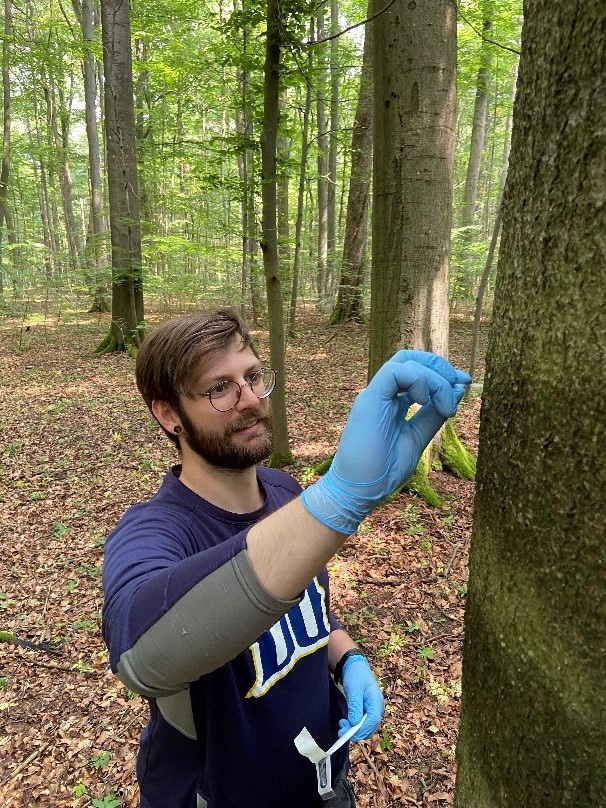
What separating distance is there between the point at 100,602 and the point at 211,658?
3620mm

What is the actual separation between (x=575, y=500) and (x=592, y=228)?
1.07ft

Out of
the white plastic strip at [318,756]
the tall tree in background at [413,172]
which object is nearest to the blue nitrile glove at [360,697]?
the white plastic strip at [318,756]

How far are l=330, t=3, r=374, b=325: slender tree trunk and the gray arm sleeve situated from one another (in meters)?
10.9

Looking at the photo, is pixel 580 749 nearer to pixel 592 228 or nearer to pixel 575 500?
pixel 575 500

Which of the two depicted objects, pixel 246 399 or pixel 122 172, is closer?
pixel 246 399

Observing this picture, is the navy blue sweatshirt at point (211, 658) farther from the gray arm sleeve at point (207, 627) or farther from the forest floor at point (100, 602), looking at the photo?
the forest floor at point (100, 602)

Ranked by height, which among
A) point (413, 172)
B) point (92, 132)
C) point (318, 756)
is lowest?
point (318, 756)

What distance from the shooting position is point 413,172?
12.5 ft

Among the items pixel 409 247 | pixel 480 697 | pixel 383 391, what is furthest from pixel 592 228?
pixel 409 247

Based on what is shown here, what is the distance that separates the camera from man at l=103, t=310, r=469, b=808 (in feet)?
2.70

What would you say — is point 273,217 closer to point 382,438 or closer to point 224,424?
point 224,424

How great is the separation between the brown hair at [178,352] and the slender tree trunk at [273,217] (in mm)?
3479

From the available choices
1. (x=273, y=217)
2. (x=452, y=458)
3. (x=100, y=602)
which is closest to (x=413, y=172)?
(x=273, y=217)

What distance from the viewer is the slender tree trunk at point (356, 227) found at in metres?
11.3
